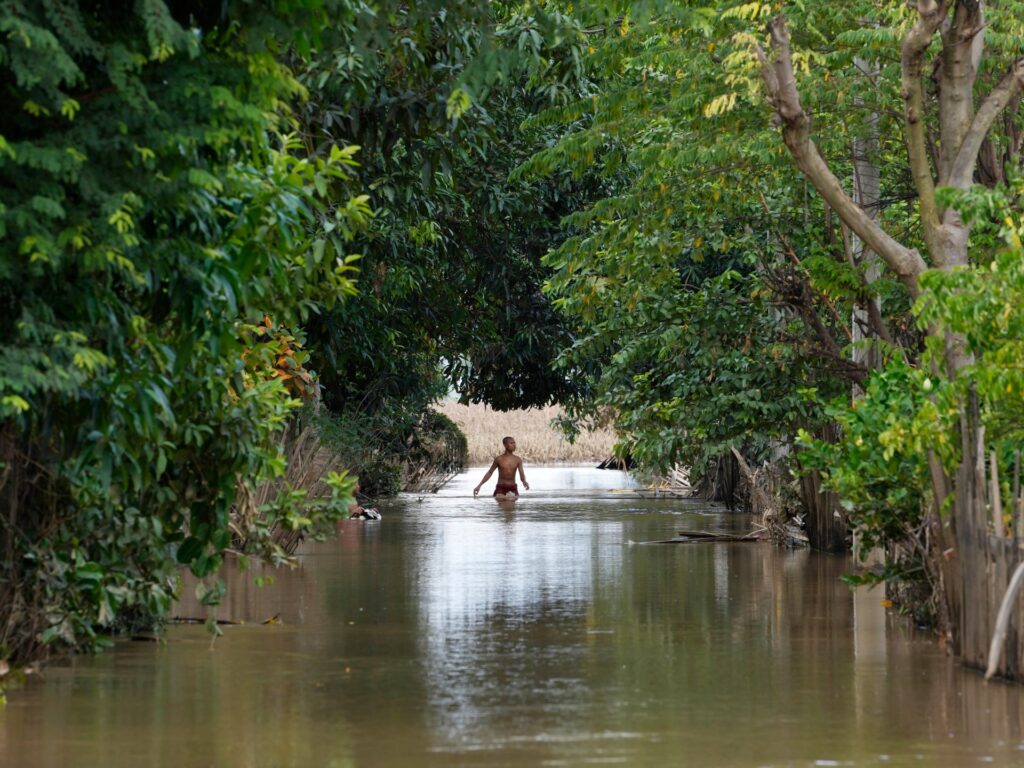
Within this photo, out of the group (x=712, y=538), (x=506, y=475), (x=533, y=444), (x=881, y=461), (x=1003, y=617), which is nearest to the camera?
(x=1003, y=617)

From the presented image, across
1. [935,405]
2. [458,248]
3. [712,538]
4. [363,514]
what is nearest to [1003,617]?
[935,405]

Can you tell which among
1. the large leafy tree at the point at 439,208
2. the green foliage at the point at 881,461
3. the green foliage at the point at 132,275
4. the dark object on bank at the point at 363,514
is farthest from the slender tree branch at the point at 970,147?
the dark object on bank at the point at 363,514

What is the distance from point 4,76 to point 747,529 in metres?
18.7

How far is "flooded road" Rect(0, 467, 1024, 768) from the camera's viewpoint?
7.60 m

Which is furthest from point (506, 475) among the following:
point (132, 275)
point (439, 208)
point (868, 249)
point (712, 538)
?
point (132, 275)

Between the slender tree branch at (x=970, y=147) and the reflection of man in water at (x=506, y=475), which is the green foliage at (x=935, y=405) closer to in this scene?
the slender tree branch at (x=970, y=147)

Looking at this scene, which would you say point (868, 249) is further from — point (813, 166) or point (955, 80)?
point (813, 166)

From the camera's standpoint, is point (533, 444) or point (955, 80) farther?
point (533, 444)

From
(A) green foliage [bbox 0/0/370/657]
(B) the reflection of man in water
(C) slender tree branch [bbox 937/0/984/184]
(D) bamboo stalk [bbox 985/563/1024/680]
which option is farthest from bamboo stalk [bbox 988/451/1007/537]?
(B) the reflection of man in water

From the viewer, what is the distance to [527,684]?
9.48 m

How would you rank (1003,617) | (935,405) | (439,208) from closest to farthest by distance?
(1003,617), (935,405), (439,208)

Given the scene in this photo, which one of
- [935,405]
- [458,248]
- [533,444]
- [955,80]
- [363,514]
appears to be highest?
[458,248]

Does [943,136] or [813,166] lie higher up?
[943,136]

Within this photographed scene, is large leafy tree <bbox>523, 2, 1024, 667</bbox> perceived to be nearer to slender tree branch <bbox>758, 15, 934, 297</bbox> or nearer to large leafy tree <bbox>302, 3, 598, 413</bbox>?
slender tree branch <bbox>758, 15, 934, 297</bbox>
